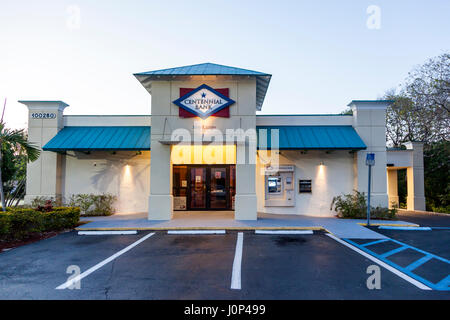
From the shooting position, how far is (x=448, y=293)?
488cm

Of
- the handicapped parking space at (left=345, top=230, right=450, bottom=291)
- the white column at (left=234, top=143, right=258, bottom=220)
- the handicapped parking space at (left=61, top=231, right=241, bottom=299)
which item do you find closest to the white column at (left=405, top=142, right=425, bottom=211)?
the handicapped parking space at (left=345, top=230, right=450, bottom=291)

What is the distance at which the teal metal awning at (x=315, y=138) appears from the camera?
13.0 metres

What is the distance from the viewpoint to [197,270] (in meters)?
5.99

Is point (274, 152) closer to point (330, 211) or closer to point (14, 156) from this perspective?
point (330, 211)

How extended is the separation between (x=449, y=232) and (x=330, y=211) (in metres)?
4.72

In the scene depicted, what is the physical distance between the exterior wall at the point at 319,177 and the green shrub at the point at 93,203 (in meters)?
7.94

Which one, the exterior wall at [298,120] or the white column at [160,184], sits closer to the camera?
the white column at [160,184]

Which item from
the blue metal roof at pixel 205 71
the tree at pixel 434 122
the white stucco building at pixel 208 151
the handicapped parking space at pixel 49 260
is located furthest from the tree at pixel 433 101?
the handicapped parking space at pixel 49 260

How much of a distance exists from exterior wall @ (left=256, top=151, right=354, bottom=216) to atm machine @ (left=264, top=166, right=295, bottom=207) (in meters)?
0.23

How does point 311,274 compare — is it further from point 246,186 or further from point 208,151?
point 208,151

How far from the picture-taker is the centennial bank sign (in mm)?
12172

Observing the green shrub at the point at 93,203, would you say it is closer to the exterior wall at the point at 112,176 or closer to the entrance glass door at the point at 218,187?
the exterior wall at the point at 112,176

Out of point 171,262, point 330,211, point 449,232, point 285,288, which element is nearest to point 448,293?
point 285,288

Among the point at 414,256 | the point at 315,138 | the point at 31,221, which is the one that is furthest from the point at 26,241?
the point at 315,138
